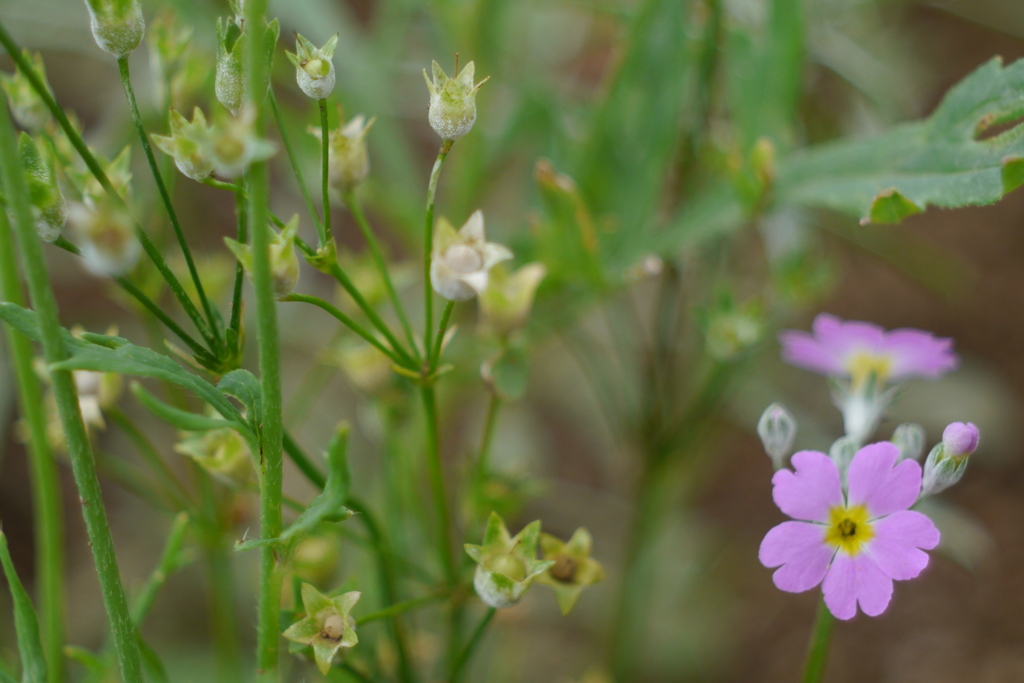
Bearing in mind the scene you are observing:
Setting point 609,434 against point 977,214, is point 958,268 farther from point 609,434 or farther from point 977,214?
point 609,434

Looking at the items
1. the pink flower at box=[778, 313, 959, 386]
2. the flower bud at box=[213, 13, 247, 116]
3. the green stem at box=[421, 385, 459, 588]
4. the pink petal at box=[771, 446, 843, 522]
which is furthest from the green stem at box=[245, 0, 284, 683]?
the pink flower at box=[778, 313, 959, 386]

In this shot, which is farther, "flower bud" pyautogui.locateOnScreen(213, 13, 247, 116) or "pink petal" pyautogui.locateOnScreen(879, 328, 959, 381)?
"pink petal" pyautogui.locateOnScreen(879, 328, 959, 381)

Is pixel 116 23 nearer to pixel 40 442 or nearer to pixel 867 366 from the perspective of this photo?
pixel 40 442

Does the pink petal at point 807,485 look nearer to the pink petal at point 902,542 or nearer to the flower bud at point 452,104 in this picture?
the pink petal at point 902,542

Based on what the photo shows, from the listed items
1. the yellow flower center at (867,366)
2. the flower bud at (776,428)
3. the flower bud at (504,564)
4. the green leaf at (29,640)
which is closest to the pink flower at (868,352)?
the yellow flower center at (867,366)

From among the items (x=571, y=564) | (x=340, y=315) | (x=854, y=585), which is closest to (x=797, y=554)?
(x=854, y=585)

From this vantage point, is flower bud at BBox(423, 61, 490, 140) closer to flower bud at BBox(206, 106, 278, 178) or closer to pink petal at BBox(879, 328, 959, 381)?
flower bud at BBox(206, 106, 278, 178)

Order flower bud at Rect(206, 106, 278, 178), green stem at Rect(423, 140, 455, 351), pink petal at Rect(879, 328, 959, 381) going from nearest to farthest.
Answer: flower bud at Rect(206, 106, 278, 178) < green stem at Rect(423, 140, 455, 351) < pink petal at Rect(879, 328, 959, 381)
